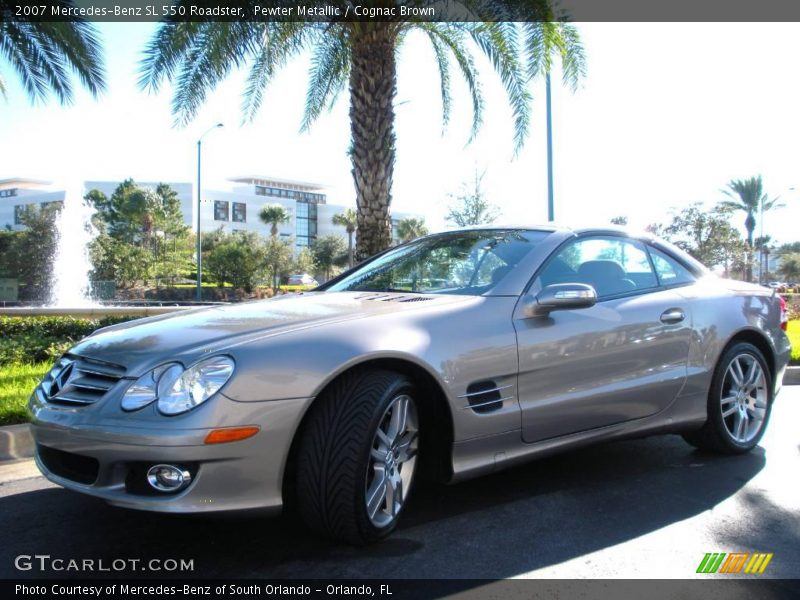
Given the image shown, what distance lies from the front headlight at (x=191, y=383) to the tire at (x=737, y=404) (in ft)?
10.2

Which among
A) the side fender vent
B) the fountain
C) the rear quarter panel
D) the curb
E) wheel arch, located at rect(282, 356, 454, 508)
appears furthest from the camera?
the fountain

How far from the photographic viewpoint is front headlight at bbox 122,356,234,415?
8.82 ft

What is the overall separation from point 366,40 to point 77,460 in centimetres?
738

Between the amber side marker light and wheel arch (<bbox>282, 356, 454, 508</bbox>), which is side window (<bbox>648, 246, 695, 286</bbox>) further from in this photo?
the amber side marker light

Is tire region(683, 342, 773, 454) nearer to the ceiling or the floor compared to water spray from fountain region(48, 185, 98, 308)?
nearer to the floor

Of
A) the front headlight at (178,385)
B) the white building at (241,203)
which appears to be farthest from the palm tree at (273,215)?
the front headlight at (178,385)

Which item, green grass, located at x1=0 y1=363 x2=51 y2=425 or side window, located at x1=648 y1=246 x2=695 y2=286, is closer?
side window, located at x1=648 y1=246 x2=695 y2=286

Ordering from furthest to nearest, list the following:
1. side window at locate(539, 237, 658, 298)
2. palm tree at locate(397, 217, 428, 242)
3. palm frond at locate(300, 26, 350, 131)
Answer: palm tree at locate(397, 217, 428, 242)
palm frond at locate(300, 26, 350, 131)
side window at locate(539, 237, 658, 298)

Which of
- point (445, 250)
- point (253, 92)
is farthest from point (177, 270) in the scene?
point (445, 250)

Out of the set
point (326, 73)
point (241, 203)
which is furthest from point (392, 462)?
point (241, 203)

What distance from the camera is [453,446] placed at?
3240 millimetres

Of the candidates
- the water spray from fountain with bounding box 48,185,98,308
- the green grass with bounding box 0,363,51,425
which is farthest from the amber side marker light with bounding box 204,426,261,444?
the water spray from fountain with bounding box 48,185,98,308

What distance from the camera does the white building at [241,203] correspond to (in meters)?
79.4

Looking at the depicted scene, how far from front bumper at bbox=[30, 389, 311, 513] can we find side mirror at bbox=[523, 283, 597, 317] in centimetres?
135
